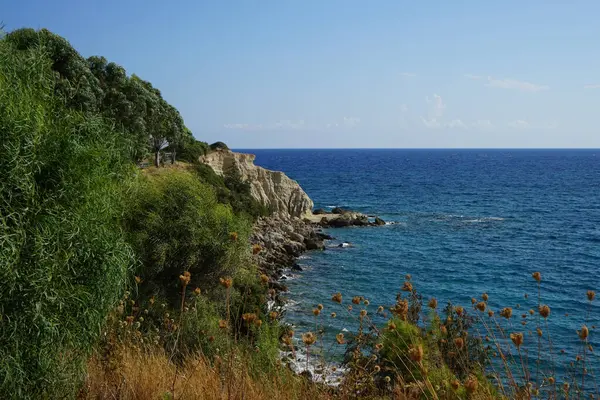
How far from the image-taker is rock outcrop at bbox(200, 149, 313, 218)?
183 feet

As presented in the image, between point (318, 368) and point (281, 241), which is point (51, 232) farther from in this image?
point (281, 241)

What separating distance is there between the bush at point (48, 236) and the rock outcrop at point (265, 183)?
153 feet

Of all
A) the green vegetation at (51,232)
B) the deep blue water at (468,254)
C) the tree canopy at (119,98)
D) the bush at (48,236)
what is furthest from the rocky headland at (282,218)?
the bush at (48,236)

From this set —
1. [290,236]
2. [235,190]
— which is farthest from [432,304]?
[235,190]

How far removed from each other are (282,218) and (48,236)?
170ft

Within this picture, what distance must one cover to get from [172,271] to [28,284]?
48.1 ft

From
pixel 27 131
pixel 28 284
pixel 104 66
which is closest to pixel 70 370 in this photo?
pixel 28 284

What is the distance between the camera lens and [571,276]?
3872 cm

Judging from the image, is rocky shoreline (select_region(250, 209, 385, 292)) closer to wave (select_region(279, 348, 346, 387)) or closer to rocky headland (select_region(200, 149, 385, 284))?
rocky headland (select_region(200, 149, 385, 284))

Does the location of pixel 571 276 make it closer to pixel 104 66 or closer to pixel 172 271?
pixel 172 271

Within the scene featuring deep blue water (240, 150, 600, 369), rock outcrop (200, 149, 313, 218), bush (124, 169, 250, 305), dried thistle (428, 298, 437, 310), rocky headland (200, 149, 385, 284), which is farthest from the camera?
rock outcrop (200, 149, 313, 218)

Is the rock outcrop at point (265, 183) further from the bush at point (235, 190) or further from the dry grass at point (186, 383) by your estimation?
the dry grass at point (186, 383)

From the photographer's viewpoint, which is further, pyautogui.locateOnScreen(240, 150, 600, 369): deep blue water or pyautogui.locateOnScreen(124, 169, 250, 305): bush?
pyautogui.locateOnScreen(240, 150, 600, 369): deep blue water

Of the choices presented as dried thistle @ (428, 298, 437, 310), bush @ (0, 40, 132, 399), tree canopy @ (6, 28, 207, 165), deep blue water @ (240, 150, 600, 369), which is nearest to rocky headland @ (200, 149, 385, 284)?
deep blue water @ (240, 150, 600, 369)
